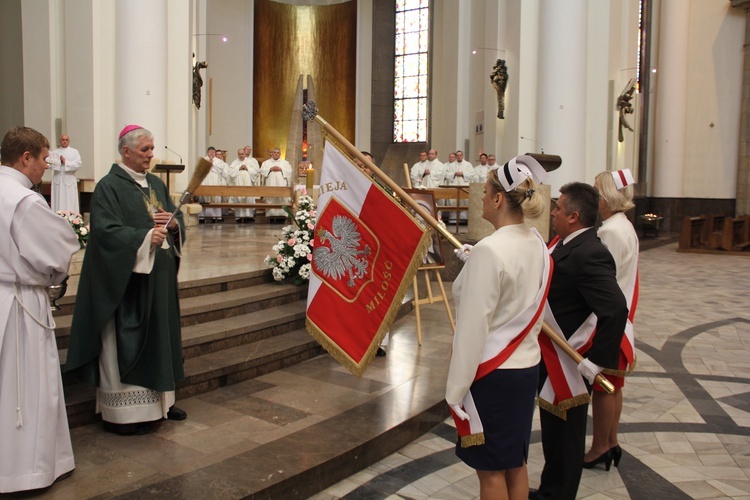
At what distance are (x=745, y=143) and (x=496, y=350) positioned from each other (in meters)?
20.1

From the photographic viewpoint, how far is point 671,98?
2020 centimetres

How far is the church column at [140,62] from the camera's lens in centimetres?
1028

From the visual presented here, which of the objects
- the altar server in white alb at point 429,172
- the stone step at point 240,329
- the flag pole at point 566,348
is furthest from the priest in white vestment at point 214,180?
the flag pole at point 566,348

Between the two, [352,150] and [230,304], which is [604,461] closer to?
[352,150]

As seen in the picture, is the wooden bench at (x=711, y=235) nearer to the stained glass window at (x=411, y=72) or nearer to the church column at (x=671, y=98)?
the church column at (x=671, y=98)

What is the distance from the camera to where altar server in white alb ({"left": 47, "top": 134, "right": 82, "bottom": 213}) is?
10.6 metres

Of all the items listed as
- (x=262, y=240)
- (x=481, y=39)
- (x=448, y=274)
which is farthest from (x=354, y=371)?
(x=481, y=39)

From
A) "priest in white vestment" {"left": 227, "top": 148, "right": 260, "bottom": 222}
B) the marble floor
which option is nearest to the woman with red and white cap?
the marble floor

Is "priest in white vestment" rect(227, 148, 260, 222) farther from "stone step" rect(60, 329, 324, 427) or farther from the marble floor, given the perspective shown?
"stone step" rect(60, 329, 324, 427)

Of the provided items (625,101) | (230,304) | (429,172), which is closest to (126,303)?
(230,304)

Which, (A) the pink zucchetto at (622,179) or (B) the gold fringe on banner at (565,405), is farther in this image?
(A) the pink zucchetto at (622,179)

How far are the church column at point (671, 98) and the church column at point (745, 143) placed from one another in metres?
1.57

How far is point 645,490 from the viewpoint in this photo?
3.44 metres

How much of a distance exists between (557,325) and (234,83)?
20438mm
